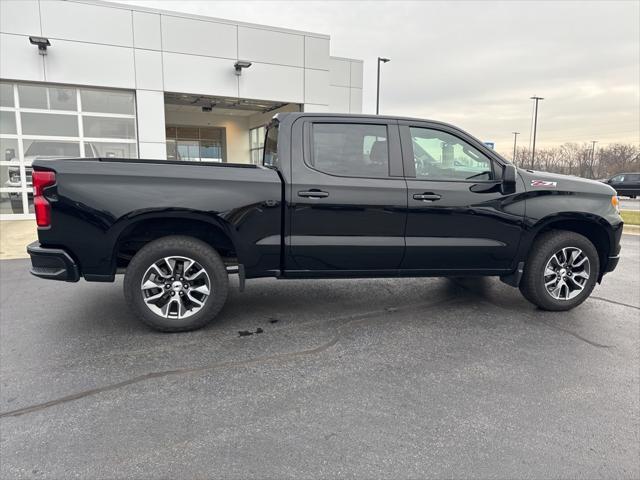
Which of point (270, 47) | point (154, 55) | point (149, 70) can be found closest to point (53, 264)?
point (149, 70)

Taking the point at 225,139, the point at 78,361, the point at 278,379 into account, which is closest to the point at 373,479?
the point at 278,379

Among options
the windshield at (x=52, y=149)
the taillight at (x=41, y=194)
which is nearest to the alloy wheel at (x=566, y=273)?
the taillight at (x=41, y=194)

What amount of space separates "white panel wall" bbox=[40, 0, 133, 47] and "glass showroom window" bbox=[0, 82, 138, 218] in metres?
1.41

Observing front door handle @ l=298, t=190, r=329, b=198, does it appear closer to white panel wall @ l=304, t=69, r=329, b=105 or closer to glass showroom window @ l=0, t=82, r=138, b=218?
glass showroom window @ l=0, t=82, r=138, b=218

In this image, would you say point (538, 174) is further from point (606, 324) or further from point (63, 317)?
point (63, 317)

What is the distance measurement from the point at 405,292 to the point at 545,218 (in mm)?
1815

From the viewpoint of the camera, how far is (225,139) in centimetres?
2370

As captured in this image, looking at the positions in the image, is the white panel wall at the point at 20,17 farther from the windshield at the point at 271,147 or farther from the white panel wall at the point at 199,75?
the windshield at the point at 271,147

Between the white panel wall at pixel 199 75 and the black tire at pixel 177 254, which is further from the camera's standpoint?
the white panel wall at pixel 199 75

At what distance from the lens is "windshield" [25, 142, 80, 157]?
12656 millimetres

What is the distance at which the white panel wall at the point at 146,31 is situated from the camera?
13.3 meters

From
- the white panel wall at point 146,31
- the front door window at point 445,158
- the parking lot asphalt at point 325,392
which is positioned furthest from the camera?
the white panel wall at point 146,31

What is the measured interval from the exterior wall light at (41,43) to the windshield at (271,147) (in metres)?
10.2

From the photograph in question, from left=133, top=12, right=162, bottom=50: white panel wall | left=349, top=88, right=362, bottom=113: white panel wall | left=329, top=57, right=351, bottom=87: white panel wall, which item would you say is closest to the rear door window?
left=133, top=12, right=162, bottom=50: white panel wall
